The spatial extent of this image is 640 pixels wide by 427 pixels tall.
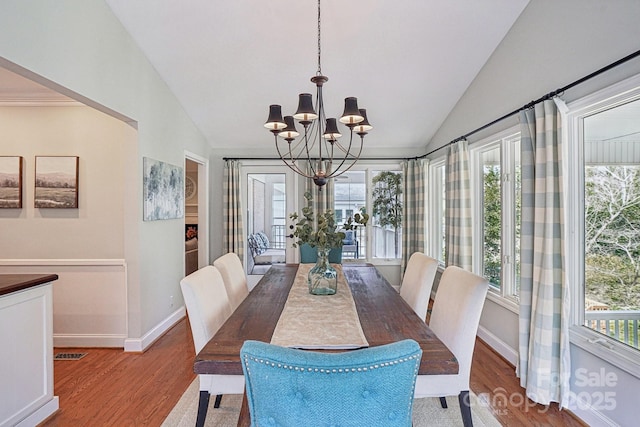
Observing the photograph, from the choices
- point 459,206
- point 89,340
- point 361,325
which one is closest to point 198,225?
point 89,340

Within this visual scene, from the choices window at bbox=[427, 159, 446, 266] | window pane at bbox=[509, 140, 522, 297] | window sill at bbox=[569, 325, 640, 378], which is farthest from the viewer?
window at bbox=[427, 159, 446, 266]

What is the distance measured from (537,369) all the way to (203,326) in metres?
2.17

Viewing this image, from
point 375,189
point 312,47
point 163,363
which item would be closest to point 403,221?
point 375,189

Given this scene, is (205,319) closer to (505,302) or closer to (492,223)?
(505,302)

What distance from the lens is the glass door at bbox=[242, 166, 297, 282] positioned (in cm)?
564

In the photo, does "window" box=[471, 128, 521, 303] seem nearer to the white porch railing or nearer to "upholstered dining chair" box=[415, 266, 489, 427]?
the white porch railing

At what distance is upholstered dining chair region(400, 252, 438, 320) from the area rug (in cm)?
59

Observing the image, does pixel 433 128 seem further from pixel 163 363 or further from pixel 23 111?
pixel 23 111

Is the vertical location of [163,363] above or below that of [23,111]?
below

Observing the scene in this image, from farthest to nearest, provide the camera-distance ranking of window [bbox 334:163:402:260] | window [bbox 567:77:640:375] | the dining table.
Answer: window [bbox 334:163:402:260] < window [bbox 567:77:640:375] < the dining table

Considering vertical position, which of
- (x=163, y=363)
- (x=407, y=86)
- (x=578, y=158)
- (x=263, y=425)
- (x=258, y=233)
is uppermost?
(x=407, y=86)

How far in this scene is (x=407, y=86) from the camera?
4.00 meters

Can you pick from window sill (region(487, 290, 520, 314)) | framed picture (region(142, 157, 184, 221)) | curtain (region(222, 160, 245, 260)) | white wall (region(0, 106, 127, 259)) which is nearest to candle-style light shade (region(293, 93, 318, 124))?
framed picture (region(142, 157, 184, 221))

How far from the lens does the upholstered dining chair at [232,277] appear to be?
2746mm
